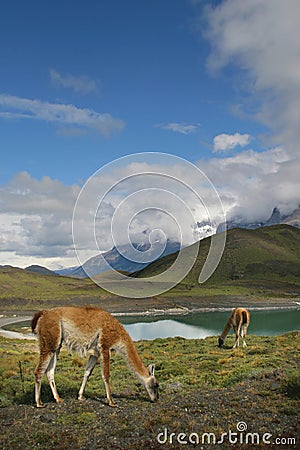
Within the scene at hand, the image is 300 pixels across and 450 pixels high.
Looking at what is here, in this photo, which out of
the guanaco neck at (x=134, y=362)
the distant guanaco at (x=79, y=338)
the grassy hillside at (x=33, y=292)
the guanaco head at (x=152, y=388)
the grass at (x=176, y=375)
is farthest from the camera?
the grassy hillside at (x=33, y=292)

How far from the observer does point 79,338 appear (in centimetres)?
1116

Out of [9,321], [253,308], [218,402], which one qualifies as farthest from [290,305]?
[218,402]

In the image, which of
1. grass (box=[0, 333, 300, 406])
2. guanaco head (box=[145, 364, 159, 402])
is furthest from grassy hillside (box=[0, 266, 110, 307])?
guanaco head (box=[145, 364, 159, 402])

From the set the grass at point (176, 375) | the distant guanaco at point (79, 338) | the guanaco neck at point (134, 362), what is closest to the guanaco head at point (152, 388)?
the distant guanaco at point (79, 338)

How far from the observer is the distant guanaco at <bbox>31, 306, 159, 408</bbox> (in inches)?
436

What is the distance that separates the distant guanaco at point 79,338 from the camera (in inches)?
436

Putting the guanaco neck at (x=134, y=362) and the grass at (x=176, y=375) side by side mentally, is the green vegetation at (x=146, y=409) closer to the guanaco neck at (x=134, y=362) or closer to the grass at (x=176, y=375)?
the grass at (x=176, y=375)

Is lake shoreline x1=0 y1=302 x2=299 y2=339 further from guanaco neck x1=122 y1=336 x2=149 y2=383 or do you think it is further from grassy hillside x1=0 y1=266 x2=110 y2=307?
guanaco neck x1=122 y1=336 x2=149 y2=383

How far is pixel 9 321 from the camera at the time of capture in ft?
348

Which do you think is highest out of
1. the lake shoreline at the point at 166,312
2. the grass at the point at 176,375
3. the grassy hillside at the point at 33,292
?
the grass at the point at 176,375

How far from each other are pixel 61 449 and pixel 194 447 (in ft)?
9.07

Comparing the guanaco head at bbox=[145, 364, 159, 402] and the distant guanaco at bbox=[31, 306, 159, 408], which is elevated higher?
the distant guanaco at bbox=[31, 306, 159, 408]

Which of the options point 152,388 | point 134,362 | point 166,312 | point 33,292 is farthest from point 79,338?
point 33,292

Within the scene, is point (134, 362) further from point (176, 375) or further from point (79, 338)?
point (176, 375)
